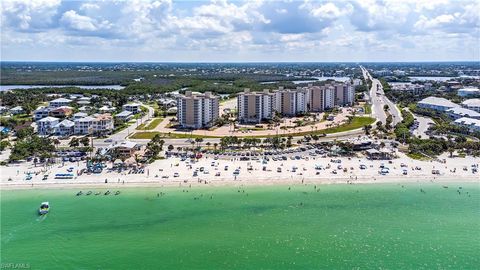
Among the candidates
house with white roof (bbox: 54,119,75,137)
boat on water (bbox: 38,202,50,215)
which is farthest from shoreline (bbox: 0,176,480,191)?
house with white roof (bbox: 54,119,75,137)

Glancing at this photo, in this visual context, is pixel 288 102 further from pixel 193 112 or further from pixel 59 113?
pixel 59 113

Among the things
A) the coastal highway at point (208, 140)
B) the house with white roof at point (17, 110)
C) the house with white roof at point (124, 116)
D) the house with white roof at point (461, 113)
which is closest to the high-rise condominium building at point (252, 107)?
the coastal highway at point (208, 140)

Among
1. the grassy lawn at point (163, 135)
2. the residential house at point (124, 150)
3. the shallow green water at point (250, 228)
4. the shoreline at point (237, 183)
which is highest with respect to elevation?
the grassy lawn at point (163, 135)

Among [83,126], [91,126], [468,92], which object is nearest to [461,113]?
[468,92]

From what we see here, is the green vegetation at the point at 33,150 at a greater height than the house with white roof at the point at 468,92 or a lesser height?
lesser

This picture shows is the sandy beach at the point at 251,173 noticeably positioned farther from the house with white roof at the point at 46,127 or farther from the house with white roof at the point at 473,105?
the house with white roof at the point at 473,105

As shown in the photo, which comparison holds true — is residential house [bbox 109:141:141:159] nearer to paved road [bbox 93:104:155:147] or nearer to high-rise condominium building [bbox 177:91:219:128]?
paved road [bbox 93:104:155:147]

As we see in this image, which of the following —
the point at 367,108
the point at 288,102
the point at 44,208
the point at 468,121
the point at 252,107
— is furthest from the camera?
the point at 367,108
